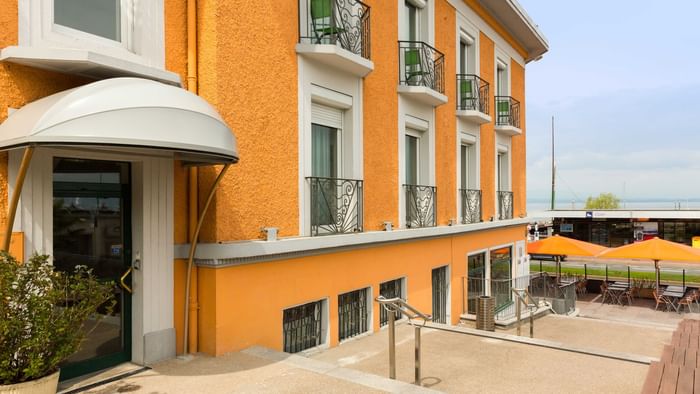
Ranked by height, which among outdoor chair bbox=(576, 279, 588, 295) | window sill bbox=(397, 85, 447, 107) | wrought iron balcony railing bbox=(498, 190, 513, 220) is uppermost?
window sill bbox=(397, 85, 447, 107)

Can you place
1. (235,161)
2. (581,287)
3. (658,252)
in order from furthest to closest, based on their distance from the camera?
(581,287), (658,252), (235,161)

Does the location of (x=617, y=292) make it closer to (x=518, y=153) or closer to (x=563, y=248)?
(x=563, y=248)

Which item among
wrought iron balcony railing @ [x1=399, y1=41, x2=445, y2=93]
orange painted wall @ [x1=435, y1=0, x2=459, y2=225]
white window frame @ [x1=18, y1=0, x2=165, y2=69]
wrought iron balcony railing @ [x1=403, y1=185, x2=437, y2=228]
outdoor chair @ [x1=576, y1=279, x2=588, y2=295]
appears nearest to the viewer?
white window frame @ [x1=18, y1=0, x2=165, y2=69]

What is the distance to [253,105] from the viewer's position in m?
6.93

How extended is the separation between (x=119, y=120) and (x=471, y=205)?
11252 millimetres

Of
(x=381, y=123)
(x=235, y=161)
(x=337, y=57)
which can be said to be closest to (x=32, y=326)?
(x=235, y=161)

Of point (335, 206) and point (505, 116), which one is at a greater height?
point (505, 116)

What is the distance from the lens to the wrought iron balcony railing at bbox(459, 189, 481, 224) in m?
13.7

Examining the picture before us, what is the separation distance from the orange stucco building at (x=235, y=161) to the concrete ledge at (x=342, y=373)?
43 centimetres

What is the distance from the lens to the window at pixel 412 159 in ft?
38.2

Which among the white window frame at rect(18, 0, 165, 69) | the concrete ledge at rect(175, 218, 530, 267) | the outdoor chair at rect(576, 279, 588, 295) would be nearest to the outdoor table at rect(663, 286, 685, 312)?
the outdoor chair at rect(576, 279, 588, 295)

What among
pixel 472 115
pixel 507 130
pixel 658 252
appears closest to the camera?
pixel 472 115

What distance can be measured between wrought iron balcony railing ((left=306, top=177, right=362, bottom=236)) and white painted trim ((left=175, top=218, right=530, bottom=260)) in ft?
0.89

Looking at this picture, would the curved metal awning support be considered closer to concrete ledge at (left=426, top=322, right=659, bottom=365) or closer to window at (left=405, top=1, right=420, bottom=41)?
concrete ledge at (left=426, top=322, right=659, bottom=365)
